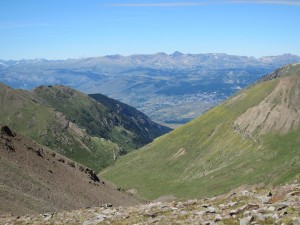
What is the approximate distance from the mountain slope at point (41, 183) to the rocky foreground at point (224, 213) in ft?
72.8

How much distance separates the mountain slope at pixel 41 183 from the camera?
222ft

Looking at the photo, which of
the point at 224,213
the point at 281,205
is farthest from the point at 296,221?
the point at 224,213

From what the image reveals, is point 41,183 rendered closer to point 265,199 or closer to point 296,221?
point 265,199

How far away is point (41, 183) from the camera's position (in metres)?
84.6

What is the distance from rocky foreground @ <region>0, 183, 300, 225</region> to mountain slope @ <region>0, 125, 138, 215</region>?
22193 mm

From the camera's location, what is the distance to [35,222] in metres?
44.3

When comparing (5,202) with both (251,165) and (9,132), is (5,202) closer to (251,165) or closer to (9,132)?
(9,132)

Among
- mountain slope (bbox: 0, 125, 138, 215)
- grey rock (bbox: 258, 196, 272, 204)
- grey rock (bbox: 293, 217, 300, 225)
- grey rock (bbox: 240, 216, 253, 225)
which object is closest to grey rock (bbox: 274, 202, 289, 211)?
grey rock (bbox: 240, 216, 253, 225)

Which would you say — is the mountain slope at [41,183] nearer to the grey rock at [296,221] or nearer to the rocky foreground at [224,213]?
the rocky foreground at [224,213]

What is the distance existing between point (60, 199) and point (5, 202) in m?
17.5

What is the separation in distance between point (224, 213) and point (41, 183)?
60.5 m

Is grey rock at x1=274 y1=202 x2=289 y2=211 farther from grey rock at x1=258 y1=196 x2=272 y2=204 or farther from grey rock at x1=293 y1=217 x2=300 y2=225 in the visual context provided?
grey rock at x1=293 y1=217 x2=300 y2=225

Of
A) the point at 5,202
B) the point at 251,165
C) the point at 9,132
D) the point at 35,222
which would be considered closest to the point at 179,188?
the point at 251,165

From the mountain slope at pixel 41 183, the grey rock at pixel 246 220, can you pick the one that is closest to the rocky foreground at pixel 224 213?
the grey rock at pixel 246 220
